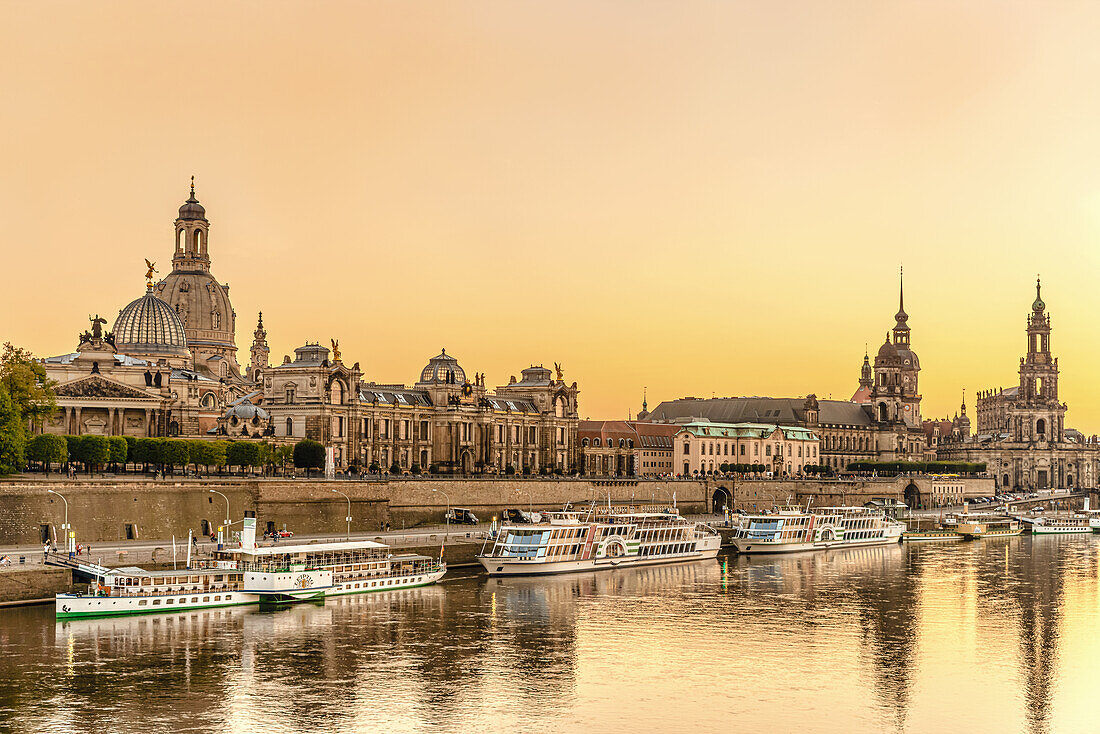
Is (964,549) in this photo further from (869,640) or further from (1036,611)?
(869,640)

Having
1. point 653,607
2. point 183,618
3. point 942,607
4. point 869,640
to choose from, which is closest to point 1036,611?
point 942,607

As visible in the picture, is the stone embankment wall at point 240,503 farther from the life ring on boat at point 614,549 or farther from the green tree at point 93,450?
the life ring on boat at point 614,549

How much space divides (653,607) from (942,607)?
14.5 m

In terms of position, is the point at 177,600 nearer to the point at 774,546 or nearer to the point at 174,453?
the point at 174,453

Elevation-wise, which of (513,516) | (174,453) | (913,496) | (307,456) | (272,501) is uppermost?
(174,453)

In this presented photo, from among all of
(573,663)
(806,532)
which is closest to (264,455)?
(806,532)

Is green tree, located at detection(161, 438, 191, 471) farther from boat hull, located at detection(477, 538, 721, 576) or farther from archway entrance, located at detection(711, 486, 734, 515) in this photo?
archway entrance, located at detection(711, 486, 734, 515)

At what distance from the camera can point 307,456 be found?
98.5 m

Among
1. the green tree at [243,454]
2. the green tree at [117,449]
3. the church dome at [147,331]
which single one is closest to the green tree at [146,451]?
the green tree at [117,449]

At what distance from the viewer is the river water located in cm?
4106

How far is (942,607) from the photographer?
66.8 m

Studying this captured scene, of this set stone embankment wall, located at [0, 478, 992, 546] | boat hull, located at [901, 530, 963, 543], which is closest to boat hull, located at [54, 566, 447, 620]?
stone embankment wall, located at [0, 478, 992, 546]

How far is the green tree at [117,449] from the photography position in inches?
3346

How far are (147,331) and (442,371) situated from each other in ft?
86.5
